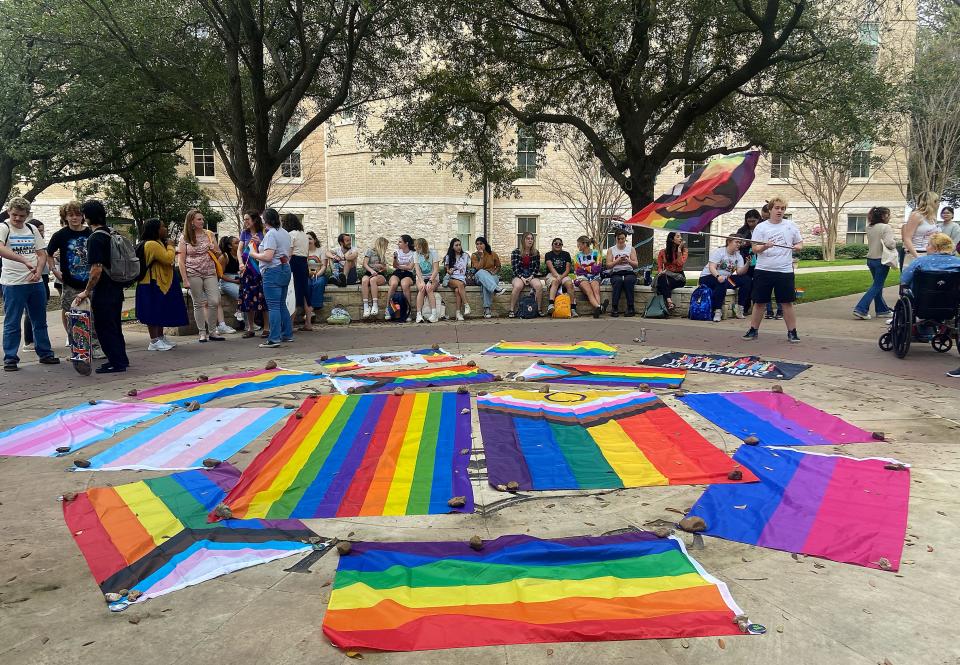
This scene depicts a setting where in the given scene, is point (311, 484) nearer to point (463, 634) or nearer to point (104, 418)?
point (463, 634)

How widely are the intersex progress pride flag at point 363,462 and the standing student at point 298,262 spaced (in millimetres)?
5342

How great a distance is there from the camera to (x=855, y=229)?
34406 mm

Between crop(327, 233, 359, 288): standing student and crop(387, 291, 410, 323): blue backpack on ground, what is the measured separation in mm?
1024

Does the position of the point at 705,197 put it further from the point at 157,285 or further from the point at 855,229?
the point at 855,229

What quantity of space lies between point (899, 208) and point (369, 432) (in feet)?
119

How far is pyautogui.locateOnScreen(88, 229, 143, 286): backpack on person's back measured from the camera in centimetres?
808

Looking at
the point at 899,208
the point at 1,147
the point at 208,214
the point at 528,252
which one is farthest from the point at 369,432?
the point at 899,208

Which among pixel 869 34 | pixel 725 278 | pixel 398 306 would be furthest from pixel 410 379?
pixel 869 34

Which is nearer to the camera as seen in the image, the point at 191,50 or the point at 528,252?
the point at 528,252

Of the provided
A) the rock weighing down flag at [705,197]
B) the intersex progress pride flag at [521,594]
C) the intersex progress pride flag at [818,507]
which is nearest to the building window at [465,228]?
the rock weighing down flag at [705,197]

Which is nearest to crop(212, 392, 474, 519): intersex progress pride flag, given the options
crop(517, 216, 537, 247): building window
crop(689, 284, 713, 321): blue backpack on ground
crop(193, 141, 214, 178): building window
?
crop(689, 284, 713, 321): blue backpack on ground

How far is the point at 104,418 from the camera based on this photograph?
5973 mm

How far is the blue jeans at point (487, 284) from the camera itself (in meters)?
13.0

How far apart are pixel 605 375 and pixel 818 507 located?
11.8ft
